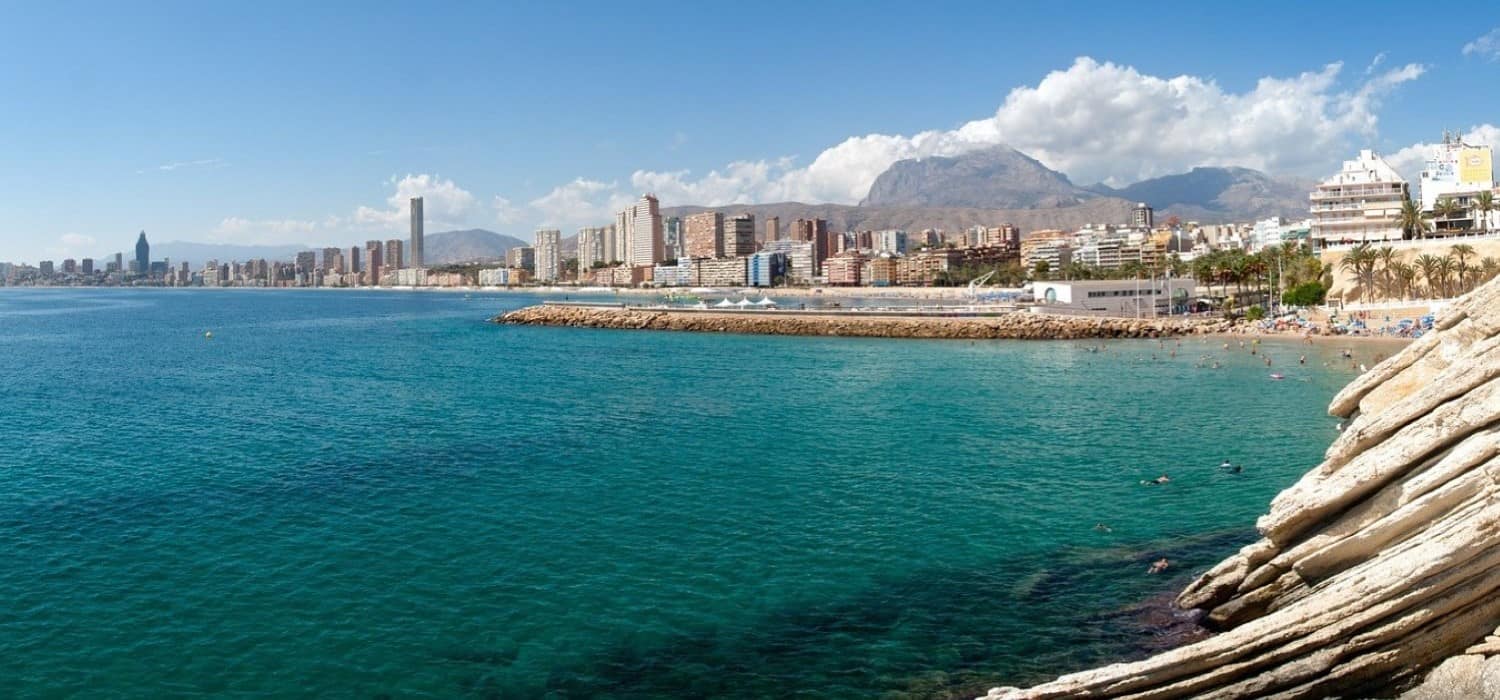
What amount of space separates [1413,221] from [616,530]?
274 feet

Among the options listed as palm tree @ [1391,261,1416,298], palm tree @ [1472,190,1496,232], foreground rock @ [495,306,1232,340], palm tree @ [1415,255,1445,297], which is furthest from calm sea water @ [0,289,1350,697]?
palm tree @ [1472,190,1496,232]

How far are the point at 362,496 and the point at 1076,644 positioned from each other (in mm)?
18747

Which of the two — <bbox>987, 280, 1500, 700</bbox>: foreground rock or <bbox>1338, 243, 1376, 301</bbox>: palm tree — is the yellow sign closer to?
<bbox>1338, 243, 1376, 301</bbox>: palm tree

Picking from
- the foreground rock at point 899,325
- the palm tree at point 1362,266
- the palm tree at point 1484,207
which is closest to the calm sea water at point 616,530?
the foreground rock at point 899,325

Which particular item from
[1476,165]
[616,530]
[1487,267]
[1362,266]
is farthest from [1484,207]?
[616,530]

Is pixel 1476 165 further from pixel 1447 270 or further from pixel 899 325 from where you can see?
pixel 899 325

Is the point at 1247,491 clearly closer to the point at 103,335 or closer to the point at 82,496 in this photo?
the point at 82,496

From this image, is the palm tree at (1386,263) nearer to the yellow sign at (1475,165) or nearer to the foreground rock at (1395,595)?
the yellow sign at (1475,165)

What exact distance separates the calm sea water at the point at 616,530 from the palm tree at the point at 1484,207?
47.6 metres

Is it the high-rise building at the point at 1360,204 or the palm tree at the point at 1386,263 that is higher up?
the high-rise building at the point at 1360,204

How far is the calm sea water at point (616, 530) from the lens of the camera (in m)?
15.5

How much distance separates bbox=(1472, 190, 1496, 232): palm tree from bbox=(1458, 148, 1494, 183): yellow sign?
13.6 meters

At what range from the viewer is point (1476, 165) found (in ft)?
323

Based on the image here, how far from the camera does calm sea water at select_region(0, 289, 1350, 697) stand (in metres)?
15.5
